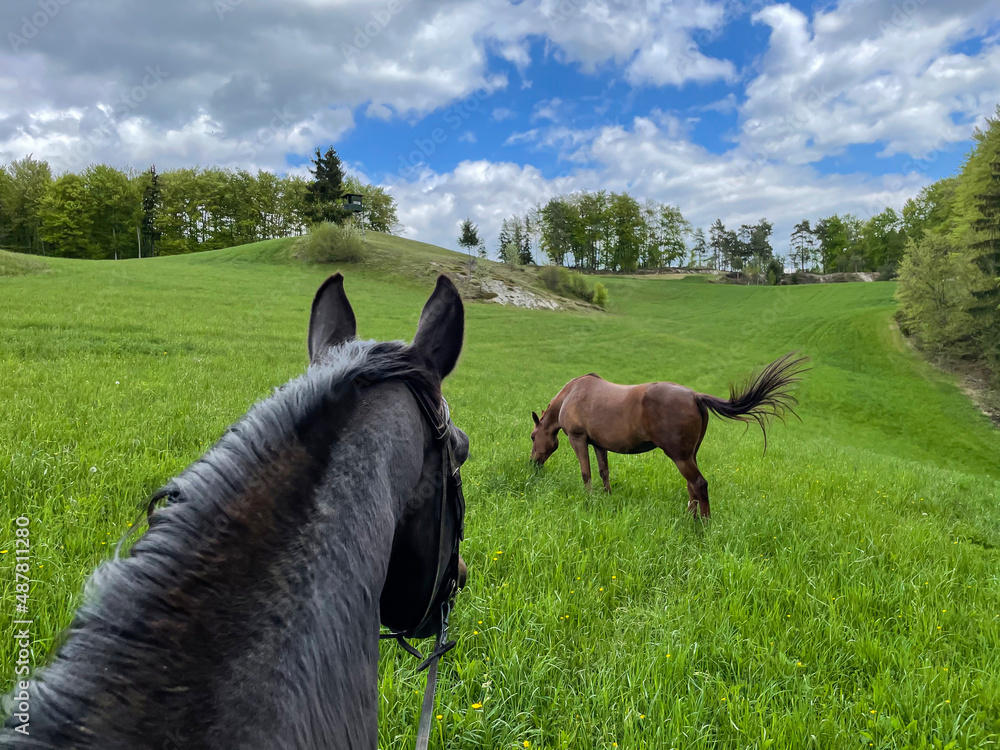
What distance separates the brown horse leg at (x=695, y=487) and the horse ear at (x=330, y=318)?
15.6 ft

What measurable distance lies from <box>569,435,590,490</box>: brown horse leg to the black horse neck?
5.52 metres

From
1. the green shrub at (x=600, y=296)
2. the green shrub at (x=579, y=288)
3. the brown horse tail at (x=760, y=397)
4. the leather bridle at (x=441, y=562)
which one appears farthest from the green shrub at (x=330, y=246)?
the leather bridle at (x=441, y=562)

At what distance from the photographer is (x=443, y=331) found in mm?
1549

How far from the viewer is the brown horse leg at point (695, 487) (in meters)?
5.47

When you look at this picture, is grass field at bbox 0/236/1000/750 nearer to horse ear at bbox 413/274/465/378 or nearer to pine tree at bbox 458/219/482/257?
horse ear at bbox 413/274/465/378

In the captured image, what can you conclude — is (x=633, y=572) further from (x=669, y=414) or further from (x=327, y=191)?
(x=327, y=191)

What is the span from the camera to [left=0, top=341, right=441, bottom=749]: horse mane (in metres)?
0.59

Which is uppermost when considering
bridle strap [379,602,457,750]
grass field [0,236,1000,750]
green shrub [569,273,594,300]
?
green shrub [569,273,594,300]

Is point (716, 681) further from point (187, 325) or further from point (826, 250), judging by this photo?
point (826, 250)

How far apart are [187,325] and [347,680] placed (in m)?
17.7

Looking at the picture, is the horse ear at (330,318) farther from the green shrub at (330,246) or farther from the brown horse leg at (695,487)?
the green shrub at (330,246)

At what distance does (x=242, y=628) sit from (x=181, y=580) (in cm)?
A: 12

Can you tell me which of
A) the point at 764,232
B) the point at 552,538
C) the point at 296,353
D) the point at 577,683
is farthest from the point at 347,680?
the point at 764,232
